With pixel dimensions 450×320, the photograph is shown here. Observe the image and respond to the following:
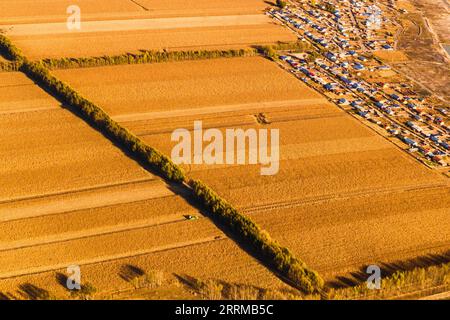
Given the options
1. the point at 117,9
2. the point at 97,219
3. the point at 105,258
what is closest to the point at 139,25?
the point at 117,9

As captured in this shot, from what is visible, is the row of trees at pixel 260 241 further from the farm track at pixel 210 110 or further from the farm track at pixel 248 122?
the farm track at pixel 210 110

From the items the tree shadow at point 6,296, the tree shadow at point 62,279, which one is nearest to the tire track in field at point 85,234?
the tree shadow at point 62,279

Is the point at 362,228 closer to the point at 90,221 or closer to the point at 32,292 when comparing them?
the point at 90,221

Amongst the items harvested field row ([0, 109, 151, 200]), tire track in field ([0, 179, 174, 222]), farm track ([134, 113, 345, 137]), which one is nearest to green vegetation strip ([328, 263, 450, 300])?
tire track in field ([0, 179, 174, 222])

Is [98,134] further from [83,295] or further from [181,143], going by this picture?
[83,295]

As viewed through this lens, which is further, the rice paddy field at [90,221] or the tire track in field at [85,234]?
the tire track in field at [85,234]

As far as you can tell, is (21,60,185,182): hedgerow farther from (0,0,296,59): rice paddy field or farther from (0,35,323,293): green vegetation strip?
(0,0,296,59): rice paddy field
